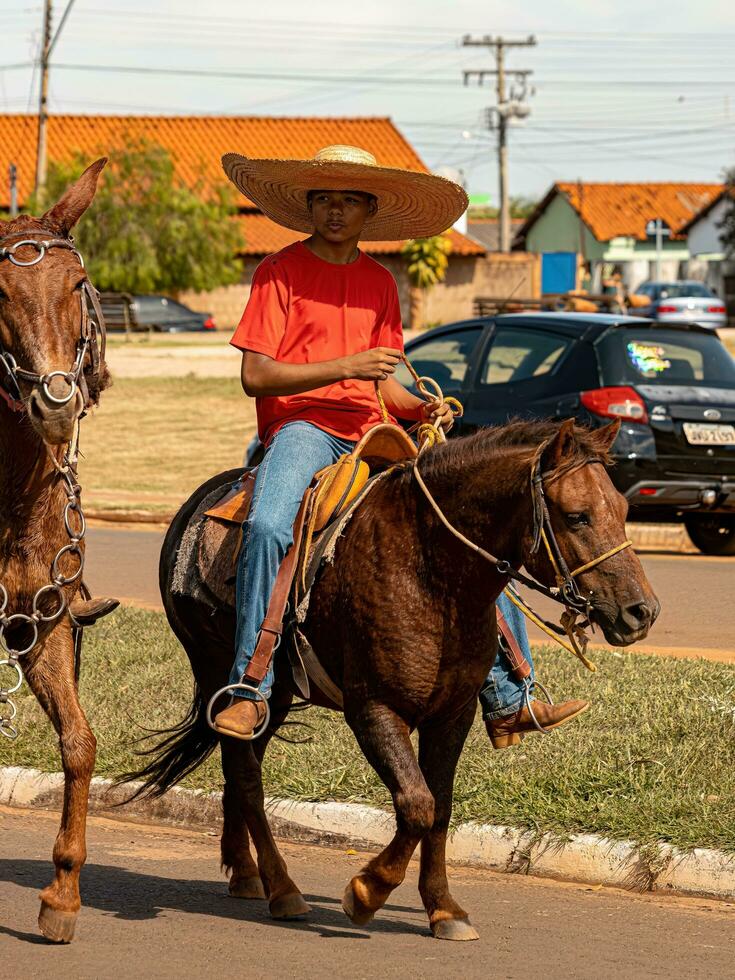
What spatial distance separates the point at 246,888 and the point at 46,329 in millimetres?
2303

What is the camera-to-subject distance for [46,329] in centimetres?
511

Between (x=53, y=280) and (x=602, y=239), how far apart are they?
85853 mm

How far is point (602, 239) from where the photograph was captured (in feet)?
292

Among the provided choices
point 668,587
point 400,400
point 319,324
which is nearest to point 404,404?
point 400,400

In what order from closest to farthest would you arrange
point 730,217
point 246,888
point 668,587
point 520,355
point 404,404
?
point 246,888, point 404,404, point 668,587, point 520,355, point 730,217

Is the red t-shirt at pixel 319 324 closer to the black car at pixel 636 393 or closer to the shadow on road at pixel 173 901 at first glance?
the shadow on road at pixel 173 901

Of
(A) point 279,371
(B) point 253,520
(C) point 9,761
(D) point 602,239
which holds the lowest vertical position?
(D) point 602,239

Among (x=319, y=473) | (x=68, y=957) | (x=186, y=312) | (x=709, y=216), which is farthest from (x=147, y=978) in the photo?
(x=709, y=216)

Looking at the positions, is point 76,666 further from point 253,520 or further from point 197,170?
point 197,170

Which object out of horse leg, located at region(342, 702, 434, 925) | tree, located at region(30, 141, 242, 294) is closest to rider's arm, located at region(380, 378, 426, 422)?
horse leg, located at region(342, 702, 434, 925)

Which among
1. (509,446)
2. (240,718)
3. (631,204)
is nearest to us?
(509,446)

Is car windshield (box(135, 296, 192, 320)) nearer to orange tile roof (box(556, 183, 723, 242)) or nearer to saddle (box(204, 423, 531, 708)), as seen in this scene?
orange tile roof (box(556, 183, 723, 242))

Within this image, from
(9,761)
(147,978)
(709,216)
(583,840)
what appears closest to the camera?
(147,978)

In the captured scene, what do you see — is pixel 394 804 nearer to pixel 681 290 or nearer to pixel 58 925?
pixel 58 925
